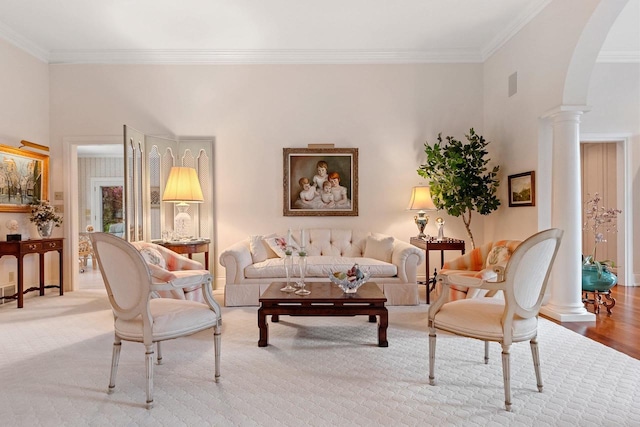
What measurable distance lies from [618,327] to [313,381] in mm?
3127

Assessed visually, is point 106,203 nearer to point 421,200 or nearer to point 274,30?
point 274,30

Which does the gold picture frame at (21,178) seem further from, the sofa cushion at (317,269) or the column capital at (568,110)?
the column capital at (568,110)

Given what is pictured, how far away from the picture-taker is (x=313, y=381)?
274cm

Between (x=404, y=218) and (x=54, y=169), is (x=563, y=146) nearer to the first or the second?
(x=404, y=218)

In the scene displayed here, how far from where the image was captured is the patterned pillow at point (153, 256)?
4.32m

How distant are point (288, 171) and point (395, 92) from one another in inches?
75.0

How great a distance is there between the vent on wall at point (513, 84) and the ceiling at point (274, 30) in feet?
1.74

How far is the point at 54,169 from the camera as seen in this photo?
19.7 ft

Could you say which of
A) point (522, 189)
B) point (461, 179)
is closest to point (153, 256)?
point (461, 179)

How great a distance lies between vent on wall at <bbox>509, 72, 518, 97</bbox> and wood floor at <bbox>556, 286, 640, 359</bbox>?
270 centimetres

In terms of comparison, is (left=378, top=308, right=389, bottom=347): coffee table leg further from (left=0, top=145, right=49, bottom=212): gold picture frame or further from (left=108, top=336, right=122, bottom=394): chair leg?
(left=0, top=145, right=49, bottom=212): gold picture frame

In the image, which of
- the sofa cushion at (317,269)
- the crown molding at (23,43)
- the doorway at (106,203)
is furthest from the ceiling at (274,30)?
the doorway at (106,203)

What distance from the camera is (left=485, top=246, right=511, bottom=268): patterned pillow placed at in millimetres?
4059

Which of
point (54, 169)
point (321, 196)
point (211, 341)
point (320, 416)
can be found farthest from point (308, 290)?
point (54, 169)
